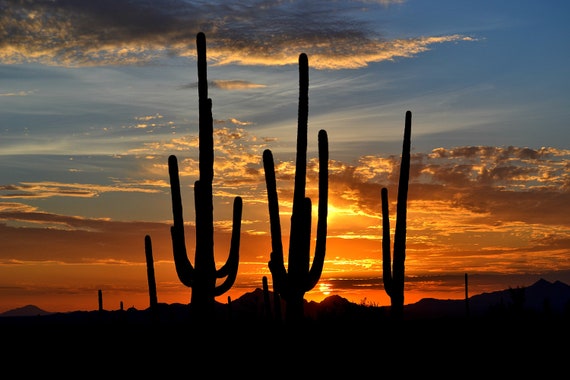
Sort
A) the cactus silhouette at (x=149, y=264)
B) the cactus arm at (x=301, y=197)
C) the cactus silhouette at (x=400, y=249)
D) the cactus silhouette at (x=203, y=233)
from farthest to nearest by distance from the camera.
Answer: the cactus silhouette at (x=149, y=264), the cactus silhouette at (x=400, y=249), the cactus silhouette at (x=203, y=233), the cactus arm at (x=301, y=197)

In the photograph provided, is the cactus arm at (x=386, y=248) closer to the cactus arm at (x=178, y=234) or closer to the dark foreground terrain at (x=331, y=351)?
the dark foreground terrain at (x=331, y=351)

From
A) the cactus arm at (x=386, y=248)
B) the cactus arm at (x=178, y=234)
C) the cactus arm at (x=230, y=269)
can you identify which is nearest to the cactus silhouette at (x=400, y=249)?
the cactus arm at (x=386, y=248)

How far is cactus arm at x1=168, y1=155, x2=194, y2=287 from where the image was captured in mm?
19875

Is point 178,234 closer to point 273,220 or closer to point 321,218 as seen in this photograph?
point 273,220

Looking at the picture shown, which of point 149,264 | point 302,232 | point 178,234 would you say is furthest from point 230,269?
point 149,264

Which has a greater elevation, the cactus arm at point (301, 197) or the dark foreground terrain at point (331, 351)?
the cactus arm at point (301, 197)

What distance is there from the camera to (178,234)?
20219 millimetres

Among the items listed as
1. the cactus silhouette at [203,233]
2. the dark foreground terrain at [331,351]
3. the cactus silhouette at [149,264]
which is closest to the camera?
the dark foreground terrain at [331,351]

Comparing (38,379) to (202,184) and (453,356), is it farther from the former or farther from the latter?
(453,356)

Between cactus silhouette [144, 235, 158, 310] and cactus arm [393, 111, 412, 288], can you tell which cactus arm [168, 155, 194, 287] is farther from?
cactus silhouette [144, 235, 158, 310]

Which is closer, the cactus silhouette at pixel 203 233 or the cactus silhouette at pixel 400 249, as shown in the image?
the cactus silhouette at pixel 203 233

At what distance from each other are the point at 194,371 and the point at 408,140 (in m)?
8.16

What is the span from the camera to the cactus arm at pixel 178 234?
65.2 feet

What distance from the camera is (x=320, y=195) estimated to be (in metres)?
18.2
